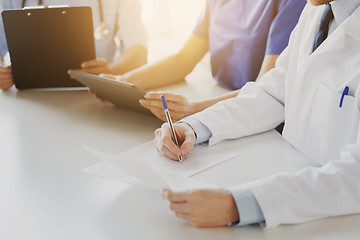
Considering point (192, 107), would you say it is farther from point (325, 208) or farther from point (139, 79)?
point (325, 208)

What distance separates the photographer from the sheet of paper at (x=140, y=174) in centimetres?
77

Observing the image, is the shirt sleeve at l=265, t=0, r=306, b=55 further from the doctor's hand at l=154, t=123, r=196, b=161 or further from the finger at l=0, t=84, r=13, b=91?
the finger at l=0, t=84, r=13, b=91

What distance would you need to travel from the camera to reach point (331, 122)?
0.94 metres

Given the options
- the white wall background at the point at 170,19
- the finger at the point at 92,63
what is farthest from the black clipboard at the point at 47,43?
the white wall background at the point at 170,19

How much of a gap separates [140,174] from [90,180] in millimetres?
185

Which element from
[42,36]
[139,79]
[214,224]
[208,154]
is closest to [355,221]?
[214,224]

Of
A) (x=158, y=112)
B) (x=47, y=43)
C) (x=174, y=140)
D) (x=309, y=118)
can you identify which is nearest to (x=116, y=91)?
(x=158, y=112)

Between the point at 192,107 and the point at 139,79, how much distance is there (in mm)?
412

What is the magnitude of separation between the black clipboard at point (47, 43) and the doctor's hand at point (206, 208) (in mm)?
976

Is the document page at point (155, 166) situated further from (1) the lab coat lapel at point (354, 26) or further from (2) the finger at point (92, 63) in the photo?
(2) the finger at point (92, 63)

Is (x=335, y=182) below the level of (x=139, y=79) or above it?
above

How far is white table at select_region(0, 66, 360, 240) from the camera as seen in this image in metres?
0.73

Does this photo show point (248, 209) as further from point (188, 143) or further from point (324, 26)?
point (324, 26)

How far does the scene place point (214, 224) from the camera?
0.73 m
